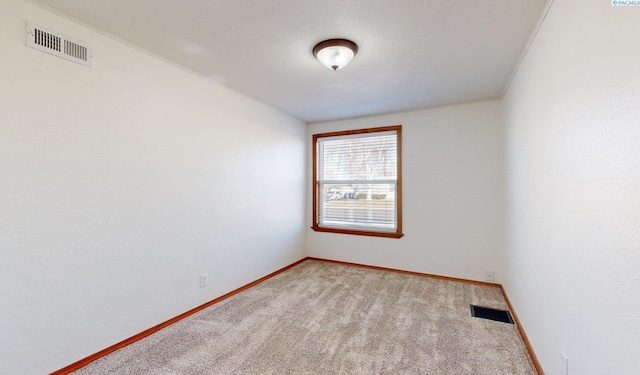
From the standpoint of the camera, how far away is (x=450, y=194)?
3.64 meters

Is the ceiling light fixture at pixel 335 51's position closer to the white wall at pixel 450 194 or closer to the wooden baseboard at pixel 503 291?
the white wall at pixel 450 194

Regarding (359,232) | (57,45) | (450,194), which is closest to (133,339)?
(57,45)

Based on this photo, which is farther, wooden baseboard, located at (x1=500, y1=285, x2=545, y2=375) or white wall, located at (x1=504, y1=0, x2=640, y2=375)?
wooden baseboard, located at (x1=500, y1=285, x2=545, y2=375)

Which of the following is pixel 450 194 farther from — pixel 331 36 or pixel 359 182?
pixel 331 36

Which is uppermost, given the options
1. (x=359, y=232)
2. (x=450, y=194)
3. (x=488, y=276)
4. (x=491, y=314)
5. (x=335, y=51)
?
(x=335, y=51)

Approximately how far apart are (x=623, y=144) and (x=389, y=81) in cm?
213

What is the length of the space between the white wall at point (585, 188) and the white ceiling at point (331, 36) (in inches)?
15.5

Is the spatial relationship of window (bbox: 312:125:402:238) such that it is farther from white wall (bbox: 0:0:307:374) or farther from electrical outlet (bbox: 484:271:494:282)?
white wall (bbox: 0:0:307:374)

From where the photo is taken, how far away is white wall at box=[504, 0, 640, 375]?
3.09ft

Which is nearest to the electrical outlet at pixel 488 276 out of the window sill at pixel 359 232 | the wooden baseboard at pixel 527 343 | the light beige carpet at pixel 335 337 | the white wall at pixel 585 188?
the light beige carpet at pixel 335 337

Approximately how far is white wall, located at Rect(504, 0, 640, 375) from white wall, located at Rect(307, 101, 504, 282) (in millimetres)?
1426

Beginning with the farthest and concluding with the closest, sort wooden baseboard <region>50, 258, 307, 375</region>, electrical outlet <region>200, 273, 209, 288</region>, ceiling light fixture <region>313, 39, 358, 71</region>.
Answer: electrical outlet <region>200, 273, 209, 288</region>
ceiling light fixture <region>313, 39, 358, 71</region>
wooden baseboard <region>50, 258, 307, 375</region>

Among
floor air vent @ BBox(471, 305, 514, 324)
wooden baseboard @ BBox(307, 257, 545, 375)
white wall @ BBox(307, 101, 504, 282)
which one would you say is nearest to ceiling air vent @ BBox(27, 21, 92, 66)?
white wall @ BBox(307, 101, 504, 282)

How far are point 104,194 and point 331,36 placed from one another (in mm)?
2100
